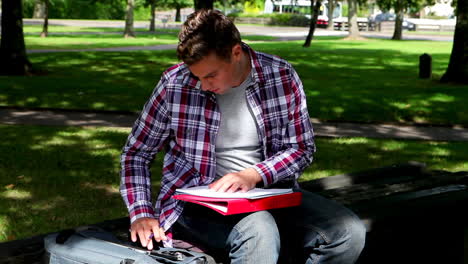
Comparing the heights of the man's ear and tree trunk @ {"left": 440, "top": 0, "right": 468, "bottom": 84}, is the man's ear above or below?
above

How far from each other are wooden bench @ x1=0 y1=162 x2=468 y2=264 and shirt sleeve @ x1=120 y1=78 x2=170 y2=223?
239 mm

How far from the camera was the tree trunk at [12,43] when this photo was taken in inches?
604

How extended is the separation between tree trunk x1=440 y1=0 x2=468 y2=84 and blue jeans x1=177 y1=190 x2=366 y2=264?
485 inches

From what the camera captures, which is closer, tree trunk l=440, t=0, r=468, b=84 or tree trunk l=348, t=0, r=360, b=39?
tree trunk l=440, t=0, r=468, b=84

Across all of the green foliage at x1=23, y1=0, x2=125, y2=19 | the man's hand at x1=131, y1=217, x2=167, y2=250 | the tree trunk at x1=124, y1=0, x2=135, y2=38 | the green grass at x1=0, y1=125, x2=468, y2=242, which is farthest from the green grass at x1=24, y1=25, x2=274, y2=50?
the green foliage at x1=23, y1=0, x2=125, y2=19

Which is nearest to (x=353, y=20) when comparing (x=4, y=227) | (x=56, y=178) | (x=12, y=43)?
(x=12, y=43)

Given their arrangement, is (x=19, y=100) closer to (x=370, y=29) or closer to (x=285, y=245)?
(x=285, y=245)

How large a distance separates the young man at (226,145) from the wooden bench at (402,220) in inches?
11.3

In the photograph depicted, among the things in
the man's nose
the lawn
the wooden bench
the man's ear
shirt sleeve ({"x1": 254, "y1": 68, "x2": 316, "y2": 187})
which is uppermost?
the man's ear

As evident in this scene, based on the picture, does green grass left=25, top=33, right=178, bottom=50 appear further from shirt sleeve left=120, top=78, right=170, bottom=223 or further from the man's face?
the man's face

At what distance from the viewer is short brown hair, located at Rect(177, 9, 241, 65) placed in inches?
107

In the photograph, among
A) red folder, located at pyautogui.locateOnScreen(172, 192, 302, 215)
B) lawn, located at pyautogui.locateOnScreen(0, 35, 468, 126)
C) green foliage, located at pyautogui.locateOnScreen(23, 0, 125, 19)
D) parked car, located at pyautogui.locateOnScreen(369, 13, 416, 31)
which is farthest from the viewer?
green foliage, located at pyautogui.locateOnScreen(23, 0, 125, 19)

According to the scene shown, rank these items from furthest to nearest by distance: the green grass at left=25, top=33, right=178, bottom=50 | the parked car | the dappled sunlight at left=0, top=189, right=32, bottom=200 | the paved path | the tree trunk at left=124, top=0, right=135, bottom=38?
the parked car < the tree trunk at left=124, top=0, right=135, bottom=38 < the green grass at left=25, top=33, right=178, bottom=50 < the paved path < the dappled sunlight at left=0, top=189, right=32, bottom=200

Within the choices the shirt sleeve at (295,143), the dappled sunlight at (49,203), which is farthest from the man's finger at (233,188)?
the dappled sunlight at (49,203)
